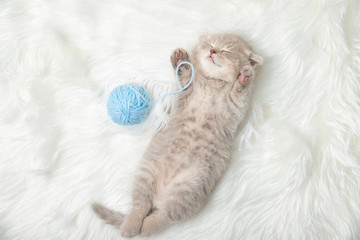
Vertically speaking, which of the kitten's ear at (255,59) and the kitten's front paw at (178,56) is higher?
the kitten's ear at (255,59)

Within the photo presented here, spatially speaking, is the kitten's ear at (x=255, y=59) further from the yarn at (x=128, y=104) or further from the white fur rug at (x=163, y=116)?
the yarn at (x=128, y=104)

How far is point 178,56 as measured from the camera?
114 centimetres

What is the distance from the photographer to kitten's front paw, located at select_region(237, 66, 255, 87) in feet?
3.49

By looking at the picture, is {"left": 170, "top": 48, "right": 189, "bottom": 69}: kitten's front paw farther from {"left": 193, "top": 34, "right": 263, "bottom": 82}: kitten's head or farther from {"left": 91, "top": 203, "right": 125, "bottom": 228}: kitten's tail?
{"left": 91, "top": 203, "right": 125, "bottom": 228}: kitten's tail

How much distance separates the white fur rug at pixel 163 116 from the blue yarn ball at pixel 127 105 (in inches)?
2.9

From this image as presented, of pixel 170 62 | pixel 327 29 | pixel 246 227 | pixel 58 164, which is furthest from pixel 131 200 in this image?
pixel 327 29

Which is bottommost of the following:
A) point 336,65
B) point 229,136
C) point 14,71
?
point 14,71

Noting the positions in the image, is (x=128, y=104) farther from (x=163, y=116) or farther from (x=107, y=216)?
(x=107, y=216)

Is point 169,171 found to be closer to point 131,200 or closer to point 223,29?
point 131,200

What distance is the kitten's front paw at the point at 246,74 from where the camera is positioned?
1062 millimetres

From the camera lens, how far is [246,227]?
1.06 m

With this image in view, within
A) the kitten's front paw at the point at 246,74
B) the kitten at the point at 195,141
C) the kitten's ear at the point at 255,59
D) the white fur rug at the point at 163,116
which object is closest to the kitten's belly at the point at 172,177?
the kitten at the point at 195,141

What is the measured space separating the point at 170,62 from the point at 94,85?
1.16ft

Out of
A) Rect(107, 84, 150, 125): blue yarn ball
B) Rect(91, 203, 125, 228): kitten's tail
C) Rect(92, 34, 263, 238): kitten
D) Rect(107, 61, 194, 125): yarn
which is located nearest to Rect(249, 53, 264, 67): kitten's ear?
Rect(92, 34, 263, 238): kitten
